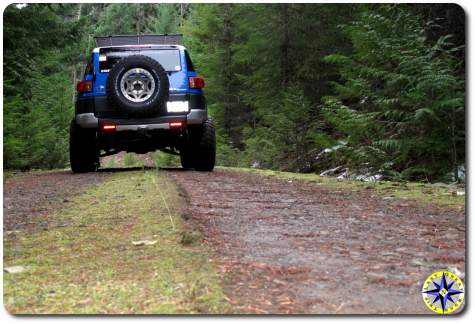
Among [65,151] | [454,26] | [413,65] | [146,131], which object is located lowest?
[65,151]

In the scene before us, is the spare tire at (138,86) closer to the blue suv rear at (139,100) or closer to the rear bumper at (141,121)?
the blue suv rear at (139,100)

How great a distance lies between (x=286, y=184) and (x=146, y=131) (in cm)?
195

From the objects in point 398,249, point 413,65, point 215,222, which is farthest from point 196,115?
point 398,249

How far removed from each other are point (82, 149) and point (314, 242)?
19.2ft

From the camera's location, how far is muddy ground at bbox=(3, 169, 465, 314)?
2.20 meters

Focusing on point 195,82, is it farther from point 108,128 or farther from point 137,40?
point 108,128

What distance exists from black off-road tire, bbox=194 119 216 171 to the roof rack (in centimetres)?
128

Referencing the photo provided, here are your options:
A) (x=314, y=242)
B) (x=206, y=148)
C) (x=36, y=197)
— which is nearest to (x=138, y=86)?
(x=206, y=148)

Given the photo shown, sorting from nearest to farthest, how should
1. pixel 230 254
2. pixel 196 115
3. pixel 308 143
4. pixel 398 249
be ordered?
pixel 230 254
pixel 398 249
pixel 196 115
pixel 308 143

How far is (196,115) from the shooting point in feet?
25.4

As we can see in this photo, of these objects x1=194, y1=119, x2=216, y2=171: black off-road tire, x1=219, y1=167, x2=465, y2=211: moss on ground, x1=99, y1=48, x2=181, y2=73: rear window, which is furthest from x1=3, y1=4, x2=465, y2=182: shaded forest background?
x1=194, y1=119, x2=216, y2=171: black off-road tire

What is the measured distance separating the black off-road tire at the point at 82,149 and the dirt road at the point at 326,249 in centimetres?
328

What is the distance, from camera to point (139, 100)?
7.09 metres

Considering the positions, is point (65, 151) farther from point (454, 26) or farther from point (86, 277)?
point (86, 277)
